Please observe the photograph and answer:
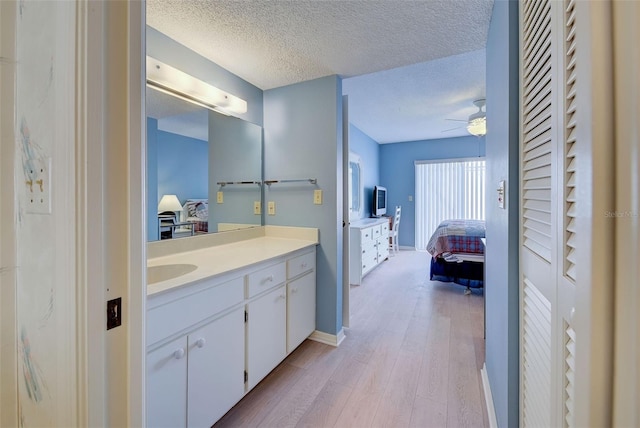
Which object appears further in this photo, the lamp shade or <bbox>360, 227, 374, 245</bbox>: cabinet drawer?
<bbox>360, 227, 374, 245</bbox>: cabinet drawer

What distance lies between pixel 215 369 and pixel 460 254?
10.1 feet

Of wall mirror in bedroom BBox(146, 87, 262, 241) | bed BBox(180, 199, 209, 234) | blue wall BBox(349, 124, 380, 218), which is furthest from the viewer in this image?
blue wall BBox(349, 124, 380, 218)

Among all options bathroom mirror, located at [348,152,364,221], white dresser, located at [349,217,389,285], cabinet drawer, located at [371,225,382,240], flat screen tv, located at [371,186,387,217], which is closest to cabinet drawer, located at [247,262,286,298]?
white dresser, located at [349,217,389,285]

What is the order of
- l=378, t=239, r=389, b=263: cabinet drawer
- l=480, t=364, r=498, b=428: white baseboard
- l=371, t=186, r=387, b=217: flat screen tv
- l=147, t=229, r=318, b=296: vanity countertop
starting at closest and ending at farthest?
l=147, t=229, r=318, b=296: vanity countertop < l=480, t=364, r=498, b=428: white baseboard < l=378, t=239, r=389, b=263: cabinet drawer < l=371, t=186, r=387, b=217: flat screen tv

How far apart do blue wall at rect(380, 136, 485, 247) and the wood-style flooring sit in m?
3.36

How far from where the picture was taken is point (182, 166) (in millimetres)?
1897

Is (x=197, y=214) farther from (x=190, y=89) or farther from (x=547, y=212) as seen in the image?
(x=547, y=212)

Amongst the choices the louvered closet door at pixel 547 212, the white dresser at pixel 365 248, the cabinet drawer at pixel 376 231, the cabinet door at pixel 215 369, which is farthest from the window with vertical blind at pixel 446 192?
the cabinet door at pixel 215 369

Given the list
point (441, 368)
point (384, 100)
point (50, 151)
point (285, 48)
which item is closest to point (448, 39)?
point (285, 48)

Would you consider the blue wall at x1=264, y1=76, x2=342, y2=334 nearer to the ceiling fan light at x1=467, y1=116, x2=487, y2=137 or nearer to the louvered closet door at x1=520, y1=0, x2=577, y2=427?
the louvered closet door at x1=520, y1=0, x2=577, y2=427

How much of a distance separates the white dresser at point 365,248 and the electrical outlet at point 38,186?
3.42 metres

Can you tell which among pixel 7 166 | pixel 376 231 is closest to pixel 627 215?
pixel 7 166

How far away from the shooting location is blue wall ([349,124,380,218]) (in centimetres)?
496

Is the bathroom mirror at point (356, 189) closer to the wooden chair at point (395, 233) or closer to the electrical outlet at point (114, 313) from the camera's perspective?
the wooden chair at point (395, 233)
